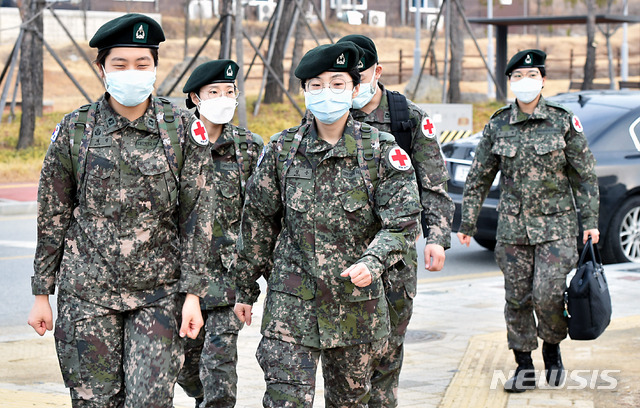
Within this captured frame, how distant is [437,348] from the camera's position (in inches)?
282

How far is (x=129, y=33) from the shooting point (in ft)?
13.1

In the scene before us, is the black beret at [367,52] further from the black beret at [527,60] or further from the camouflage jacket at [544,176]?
the black beret at [527,60]

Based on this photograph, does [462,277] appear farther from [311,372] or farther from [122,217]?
[122,217]

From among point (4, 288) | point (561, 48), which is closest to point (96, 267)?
point (4, 288)

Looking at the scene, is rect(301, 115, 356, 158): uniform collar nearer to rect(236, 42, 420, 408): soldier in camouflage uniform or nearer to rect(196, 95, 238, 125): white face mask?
rect(236, 42, 420, 408): soldier in camouflage uniform

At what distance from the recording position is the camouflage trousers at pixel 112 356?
3963mm

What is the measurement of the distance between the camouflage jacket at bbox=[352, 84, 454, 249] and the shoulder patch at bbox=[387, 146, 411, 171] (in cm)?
113

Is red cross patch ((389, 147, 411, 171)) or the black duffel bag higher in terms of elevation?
red cross patch ((389, 147, 411, 171))

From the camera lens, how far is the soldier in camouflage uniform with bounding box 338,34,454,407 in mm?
5035

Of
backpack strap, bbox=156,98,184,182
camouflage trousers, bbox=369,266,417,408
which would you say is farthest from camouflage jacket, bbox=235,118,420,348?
camouflage trousers, bbox=369,266,417,408

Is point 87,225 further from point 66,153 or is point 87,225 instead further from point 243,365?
point 243,365

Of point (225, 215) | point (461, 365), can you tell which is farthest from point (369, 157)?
point (461, 365)

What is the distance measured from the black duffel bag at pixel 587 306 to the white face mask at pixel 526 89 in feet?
3.68

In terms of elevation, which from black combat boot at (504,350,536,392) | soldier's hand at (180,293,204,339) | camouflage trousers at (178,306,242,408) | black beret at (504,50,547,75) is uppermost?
black beret at (504,50,547,75)
